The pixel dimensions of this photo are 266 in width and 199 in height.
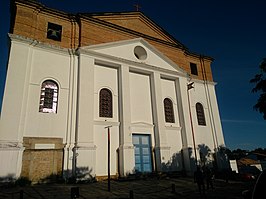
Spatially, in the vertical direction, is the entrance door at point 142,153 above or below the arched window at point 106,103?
below

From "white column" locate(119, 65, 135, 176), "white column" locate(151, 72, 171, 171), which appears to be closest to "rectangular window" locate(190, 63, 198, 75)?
"white column" locate(151, 72, 171, 171)

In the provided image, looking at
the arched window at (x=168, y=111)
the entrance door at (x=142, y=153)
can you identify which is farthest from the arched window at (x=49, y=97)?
the arched window at (x=168, y=111)

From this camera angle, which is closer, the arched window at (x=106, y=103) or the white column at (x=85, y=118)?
the white column at (x=85, y=118)

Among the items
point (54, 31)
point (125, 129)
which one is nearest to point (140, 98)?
point (125, 129)

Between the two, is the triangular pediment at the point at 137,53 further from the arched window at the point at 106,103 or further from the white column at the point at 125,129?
the arched window at the point at 106,103

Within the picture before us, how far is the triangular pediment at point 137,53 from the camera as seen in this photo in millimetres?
15836

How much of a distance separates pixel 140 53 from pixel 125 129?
7522mm

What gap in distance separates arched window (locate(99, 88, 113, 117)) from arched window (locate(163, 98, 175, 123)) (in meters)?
5.16

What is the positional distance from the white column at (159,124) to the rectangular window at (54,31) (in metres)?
8.10

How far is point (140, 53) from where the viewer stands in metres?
18.4

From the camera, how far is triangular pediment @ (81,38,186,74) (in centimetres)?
1584

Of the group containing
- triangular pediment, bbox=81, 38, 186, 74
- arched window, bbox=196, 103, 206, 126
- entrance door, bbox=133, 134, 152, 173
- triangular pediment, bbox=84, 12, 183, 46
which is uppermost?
triangular pediment, bbox=84, 12, 183, 46

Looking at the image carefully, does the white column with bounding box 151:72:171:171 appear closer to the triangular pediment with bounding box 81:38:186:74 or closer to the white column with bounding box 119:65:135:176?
the triangular pediment with bounding box 81:38:186:74

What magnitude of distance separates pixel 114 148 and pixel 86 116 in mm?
2992
